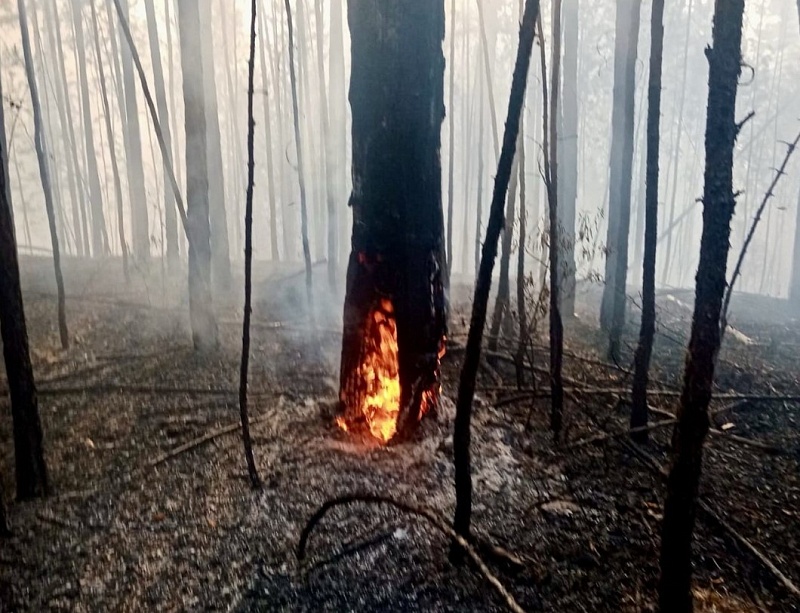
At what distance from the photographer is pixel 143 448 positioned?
5.29 metres

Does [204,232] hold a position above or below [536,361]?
above

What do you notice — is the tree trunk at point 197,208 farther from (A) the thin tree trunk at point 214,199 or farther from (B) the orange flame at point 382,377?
(A) the thin tree trunk at point 214,199

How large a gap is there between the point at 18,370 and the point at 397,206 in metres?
3.38

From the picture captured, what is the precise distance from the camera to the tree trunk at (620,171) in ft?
25.7

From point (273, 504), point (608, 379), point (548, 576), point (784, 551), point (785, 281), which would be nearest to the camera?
point (548, 576)

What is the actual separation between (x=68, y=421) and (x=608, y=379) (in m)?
6.43

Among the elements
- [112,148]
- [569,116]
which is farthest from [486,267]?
[112,148]

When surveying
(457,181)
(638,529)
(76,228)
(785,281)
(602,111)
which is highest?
(602,111)

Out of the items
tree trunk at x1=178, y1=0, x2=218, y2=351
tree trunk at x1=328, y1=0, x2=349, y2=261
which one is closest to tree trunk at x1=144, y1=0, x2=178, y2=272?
tree trunk at x1=178, y1=0, x2=218, y2=351

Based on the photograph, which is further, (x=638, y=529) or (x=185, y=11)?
(x=185, y=11)

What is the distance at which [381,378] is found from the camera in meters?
5.60

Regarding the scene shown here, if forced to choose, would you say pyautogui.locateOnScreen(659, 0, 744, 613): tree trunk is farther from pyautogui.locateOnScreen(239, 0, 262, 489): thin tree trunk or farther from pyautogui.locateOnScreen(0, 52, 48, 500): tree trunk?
pyautogui.locateOnScreen(0, 52, 48, 500): tree trunk

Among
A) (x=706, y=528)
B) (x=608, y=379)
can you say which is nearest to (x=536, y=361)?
(x=608, y=379)

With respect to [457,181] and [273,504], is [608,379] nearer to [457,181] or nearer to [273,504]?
[273,504]
